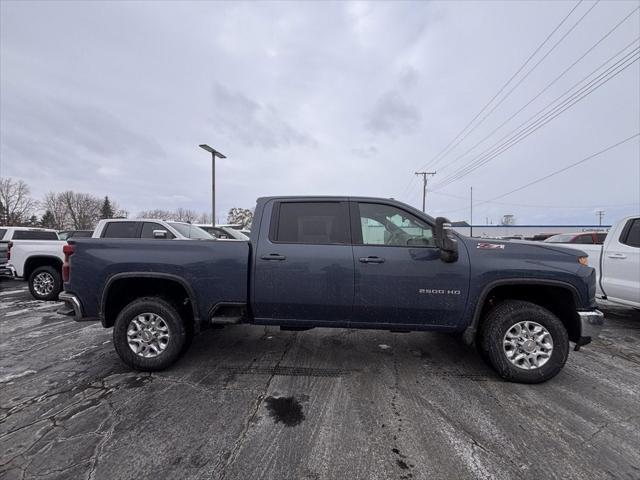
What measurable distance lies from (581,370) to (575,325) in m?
0.79

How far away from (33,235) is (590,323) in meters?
12.9

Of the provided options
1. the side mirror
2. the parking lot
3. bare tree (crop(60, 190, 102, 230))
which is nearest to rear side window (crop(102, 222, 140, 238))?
the parking lot

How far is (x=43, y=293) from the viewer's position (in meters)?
7.43

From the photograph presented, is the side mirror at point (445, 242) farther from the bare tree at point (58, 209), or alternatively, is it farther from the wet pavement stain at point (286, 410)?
the bare tree at point (58, 209)

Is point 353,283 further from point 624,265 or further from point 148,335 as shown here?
point 624,265

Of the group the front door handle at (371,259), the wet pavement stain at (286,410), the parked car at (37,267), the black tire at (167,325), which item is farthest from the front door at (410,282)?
the parked car at (37,267)

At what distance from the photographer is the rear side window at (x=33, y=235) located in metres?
8.61

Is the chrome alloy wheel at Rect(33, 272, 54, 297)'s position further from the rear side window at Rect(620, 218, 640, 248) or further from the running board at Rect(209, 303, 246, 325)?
the rear side window at Rect(620, 218, 640, 248)

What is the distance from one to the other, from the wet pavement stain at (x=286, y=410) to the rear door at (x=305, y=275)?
0.83 metres

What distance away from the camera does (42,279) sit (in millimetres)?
7441

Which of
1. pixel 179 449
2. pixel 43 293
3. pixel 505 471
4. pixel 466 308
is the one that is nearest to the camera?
pixel 505 471

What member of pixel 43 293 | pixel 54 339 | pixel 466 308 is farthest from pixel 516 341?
pixel 43 293

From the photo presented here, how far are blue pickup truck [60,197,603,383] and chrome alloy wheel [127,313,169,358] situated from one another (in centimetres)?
1

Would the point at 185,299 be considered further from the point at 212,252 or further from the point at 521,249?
the point at 521,249
